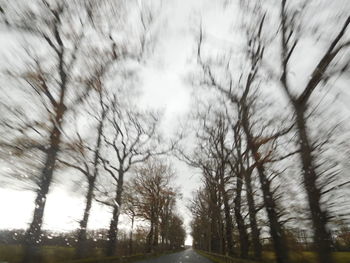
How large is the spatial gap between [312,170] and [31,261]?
35.6 feet

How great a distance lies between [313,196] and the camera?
25.7ft

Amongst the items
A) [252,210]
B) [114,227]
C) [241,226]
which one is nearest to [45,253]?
[114,227]

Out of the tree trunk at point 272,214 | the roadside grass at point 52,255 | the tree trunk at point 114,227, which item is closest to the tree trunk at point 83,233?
the roadside grass at point 52,255

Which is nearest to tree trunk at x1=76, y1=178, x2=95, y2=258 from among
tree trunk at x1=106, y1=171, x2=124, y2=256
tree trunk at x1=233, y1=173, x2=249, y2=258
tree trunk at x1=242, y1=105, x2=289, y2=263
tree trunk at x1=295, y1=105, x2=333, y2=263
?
tree trunk at x1=106, y1=171, x2=124, y2=256

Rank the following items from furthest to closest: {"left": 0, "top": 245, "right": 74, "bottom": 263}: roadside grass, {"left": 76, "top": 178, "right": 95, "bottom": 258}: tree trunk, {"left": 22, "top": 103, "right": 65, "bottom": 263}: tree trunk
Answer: {"left": 76, "top": 178, "right": 95, "bottom": 258}: tree trunk → {"left": 22, "top": 103, "right": 65, "bottom": 263}: tree trunk → {"left": 0, "top": 245, "right": 74, "bottom": 263}: roadside grass

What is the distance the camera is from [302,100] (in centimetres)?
891

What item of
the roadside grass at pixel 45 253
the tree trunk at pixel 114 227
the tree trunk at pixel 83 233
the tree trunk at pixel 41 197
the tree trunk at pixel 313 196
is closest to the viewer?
the tree trunk at pixel 313 196

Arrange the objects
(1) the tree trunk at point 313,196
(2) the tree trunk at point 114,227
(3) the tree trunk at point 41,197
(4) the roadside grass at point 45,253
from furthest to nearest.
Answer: (2) the tree trunk at point 114,227
(3) the tree trunk at point 41,197
(4) the roadside grass at point 45,253
(1) the tree trunk at point 313,196

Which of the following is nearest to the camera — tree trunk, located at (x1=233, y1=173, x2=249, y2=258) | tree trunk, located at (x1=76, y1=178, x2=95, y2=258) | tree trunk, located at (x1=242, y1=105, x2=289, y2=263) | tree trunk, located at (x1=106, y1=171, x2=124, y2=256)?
tree trunk, located at (x1=242, y1=105, x2=289, y2=263)

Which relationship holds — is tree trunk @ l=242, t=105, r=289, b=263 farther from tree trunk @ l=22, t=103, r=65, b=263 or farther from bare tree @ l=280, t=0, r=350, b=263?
tree trunk @ l=22, t=103, r=65, b=263

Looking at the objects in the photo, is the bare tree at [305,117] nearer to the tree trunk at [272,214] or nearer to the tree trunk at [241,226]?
the tree trunk at [272,214]

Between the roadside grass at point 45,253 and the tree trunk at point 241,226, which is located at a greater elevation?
the tree trunk at point 241,226

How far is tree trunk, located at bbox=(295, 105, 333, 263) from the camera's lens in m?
7.25

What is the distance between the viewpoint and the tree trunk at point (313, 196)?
725 centimetres
